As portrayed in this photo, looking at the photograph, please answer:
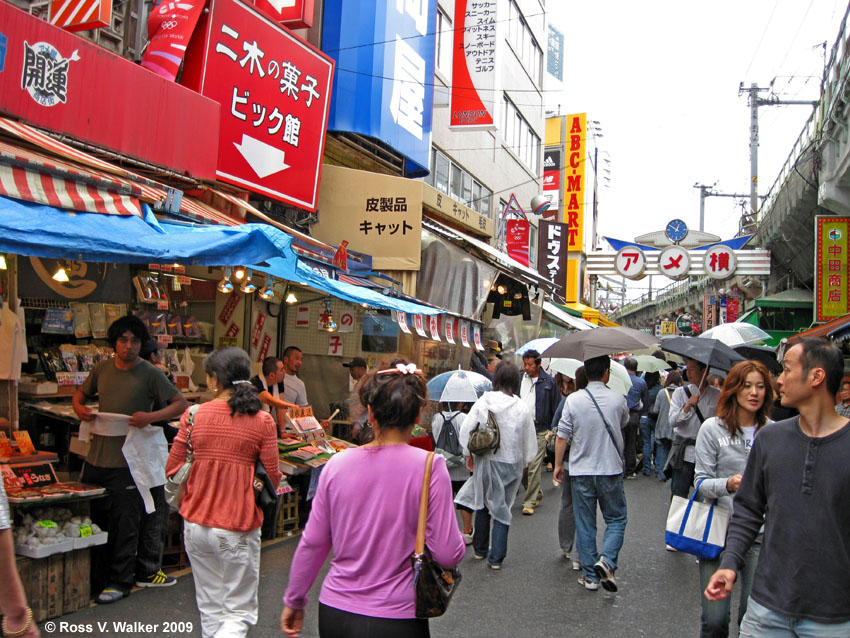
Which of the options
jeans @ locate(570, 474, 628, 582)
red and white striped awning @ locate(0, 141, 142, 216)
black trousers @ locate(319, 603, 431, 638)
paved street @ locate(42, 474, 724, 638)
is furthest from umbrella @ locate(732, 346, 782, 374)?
black trousers @ locate(319, 603, 431, 638)

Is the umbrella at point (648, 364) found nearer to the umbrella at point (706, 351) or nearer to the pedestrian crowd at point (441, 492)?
A: the pedestrian crowd at point (441, 492)

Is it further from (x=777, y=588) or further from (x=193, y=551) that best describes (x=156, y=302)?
(x=777, y=588)

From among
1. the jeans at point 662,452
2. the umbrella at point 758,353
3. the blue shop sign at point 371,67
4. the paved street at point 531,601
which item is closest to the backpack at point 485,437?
the paved street at point 531,601

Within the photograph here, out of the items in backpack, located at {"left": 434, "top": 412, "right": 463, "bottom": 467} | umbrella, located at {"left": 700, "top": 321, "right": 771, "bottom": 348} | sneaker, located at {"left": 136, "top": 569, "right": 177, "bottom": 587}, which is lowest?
sneaker, located at {"left": 136, "top": 569, "right": 177, "bottom": 587}

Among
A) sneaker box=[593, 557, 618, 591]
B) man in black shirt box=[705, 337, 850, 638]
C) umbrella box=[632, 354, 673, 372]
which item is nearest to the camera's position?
man in black shirt box=[705, 337, 850, 638]

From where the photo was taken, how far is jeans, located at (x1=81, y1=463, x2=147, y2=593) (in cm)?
520

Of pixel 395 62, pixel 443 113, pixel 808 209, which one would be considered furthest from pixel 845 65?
pixel 443 113

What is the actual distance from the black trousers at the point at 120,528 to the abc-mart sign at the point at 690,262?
18.6 metres

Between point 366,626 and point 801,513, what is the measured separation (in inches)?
68.7

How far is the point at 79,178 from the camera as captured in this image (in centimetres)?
564

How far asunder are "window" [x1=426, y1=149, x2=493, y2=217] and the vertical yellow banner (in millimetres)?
12039

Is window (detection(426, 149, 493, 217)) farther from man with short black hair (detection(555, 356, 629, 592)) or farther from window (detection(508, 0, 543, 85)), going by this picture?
man with short black hair (detection(555, 356, 629, 592))

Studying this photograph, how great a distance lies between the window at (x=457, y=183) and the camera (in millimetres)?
17562

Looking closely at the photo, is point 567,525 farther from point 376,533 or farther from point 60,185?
point 60,185
